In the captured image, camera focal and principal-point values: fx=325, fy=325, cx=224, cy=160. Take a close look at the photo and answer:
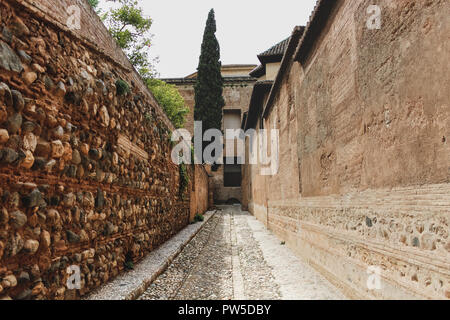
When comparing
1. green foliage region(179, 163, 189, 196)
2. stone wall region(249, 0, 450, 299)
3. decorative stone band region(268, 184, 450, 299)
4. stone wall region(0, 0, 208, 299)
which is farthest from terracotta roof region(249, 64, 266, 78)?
decorative stone band region(268, 184, 450, 299)

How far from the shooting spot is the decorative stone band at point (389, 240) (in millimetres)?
A: 1971

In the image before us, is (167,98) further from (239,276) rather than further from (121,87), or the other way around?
(239,276)

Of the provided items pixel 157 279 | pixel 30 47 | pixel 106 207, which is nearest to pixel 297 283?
pixel 157 279

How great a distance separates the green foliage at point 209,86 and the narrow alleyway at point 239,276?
1350 cm

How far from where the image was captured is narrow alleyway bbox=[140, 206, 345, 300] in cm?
357

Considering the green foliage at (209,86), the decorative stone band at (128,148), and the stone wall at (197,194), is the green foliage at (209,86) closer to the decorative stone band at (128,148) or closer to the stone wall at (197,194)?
the stone wall at (197,194)

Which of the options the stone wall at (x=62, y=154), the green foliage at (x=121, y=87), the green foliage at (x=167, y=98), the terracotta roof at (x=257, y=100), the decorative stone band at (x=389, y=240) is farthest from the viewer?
the green foliage at (x=167, y=98)

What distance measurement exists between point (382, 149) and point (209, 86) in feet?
58.0

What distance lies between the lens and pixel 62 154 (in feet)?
8.77

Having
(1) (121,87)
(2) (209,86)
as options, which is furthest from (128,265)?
(2) (209,86)

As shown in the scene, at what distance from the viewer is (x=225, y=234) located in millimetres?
8797

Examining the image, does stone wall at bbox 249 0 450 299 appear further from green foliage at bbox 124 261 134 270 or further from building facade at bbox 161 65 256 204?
building facade at bbox 161 65 256 204

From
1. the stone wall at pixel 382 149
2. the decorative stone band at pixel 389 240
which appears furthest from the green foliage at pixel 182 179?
the decorative stone band at pixel 389 240

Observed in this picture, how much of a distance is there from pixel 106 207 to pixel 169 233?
3.74 meters
